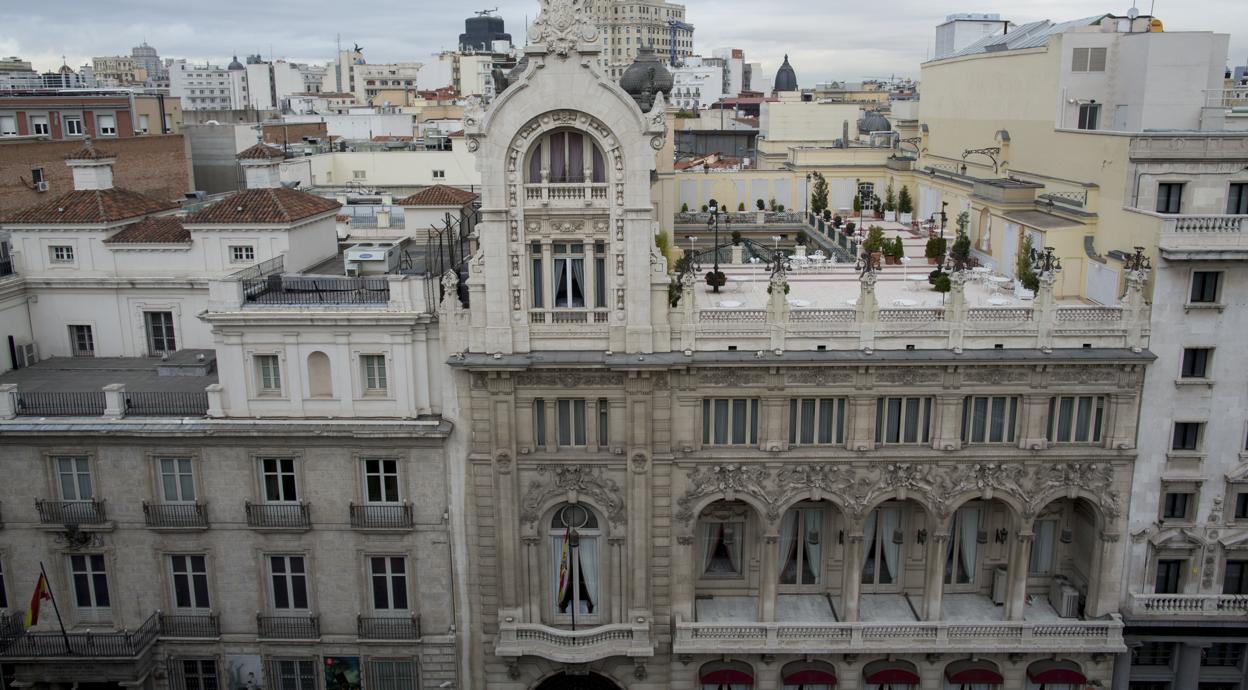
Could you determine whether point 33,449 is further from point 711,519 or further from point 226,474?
point 711,519

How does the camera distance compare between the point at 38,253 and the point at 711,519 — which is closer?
the point at 711,519

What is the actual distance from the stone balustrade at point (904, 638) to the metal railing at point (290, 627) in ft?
47.2

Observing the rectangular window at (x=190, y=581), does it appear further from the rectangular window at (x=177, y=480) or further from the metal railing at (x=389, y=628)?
the metal railing at (x=389, y=628)

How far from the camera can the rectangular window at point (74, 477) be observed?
38.1 meters

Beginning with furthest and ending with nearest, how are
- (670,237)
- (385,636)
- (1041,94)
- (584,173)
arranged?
(670,237), (1041,94), (385,636), (584,173)

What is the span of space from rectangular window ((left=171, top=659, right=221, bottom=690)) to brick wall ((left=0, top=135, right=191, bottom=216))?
31568 mm

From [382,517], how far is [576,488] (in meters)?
7.57

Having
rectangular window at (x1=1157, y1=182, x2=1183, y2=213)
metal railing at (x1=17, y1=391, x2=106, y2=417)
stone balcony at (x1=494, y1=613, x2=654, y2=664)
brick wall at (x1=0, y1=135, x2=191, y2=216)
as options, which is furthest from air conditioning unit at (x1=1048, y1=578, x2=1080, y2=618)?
brick wall at (x1=0, y1=135, x2=191, y2=216)

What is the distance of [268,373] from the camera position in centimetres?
3772

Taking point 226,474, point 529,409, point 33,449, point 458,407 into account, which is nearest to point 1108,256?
point 529,409

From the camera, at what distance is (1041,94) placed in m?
51.2

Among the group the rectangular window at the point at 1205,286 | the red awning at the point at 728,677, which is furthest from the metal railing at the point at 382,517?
the rectangular window at the point at 1205,286

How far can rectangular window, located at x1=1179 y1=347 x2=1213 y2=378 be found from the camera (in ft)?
121

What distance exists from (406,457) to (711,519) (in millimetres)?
12348
